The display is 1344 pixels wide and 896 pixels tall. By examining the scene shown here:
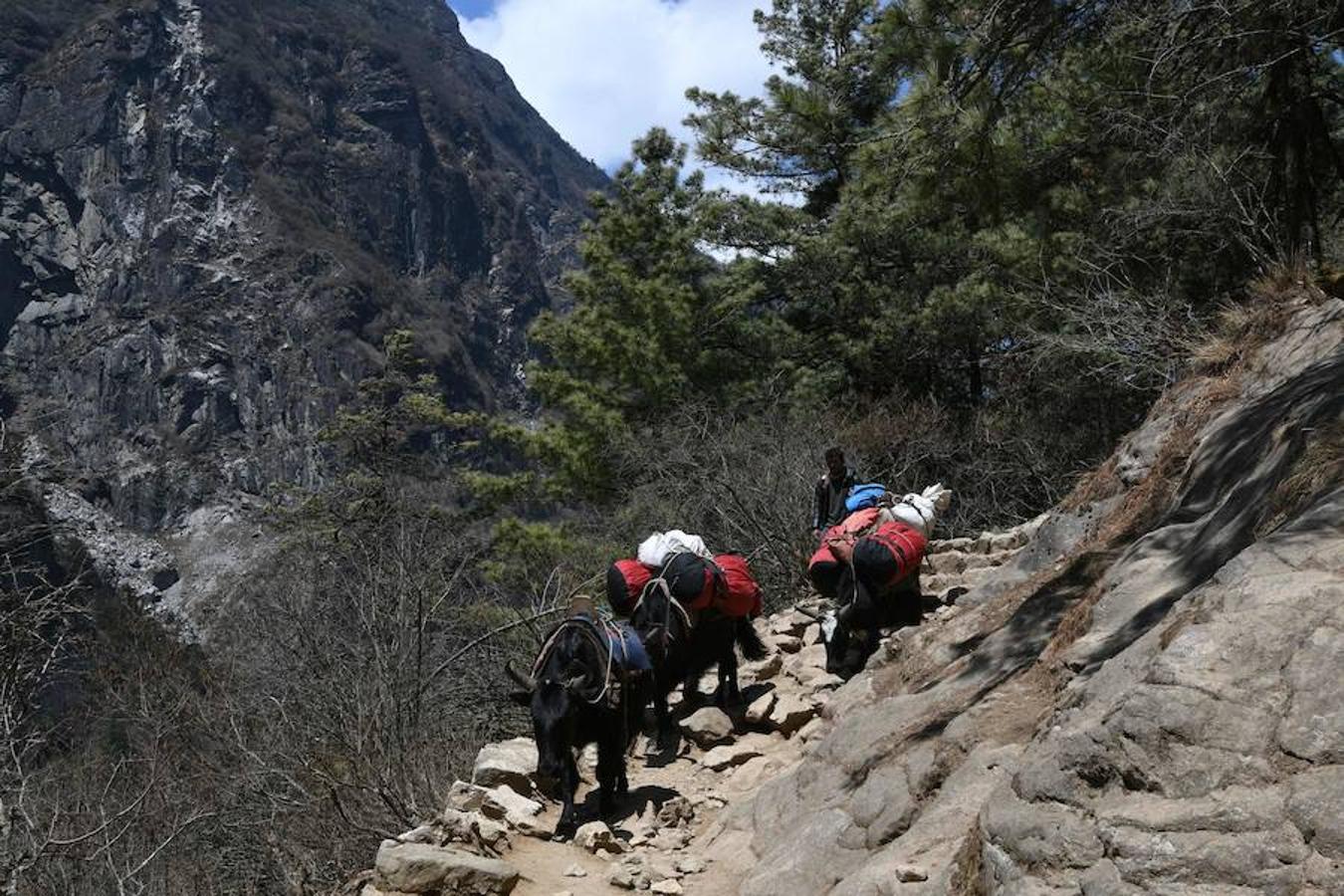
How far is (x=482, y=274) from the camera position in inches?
5787

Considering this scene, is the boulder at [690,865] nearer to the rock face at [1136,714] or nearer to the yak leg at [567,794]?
the rock face at [1136,714]

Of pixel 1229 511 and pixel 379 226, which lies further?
pixel 379 226

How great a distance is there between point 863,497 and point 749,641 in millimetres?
1432

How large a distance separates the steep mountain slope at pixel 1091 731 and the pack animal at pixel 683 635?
0.37 metres

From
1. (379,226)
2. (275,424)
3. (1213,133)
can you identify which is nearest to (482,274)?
A: (379,226)

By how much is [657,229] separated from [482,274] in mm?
128359

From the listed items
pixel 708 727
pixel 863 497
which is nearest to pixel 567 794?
pixel 708 727

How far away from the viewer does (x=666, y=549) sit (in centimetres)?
838

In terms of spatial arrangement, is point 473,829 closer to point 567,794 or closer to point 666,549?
point 567,794

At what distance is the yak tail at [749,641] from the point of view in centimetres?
868

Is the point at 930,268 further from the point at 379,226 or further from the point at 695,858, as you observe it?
the point at 379,226

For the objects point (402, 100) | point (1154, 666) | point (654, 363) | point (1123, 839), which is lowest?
point (1123, 839)

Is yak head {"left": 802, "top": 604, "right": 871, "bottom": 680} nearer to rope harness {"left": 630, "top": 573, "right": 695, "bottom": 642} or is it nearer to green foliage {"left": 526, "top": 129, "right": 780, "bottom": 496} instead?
rope harness {"left": 630, "top": 573, "right": 695, "bottom": 642}

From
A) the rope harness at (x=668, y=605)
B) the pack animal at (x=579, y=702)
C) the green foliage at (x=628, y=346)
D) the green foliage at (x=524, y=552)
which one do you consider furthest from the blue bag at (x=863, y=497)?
the green foliage at (x=628, y=346)
